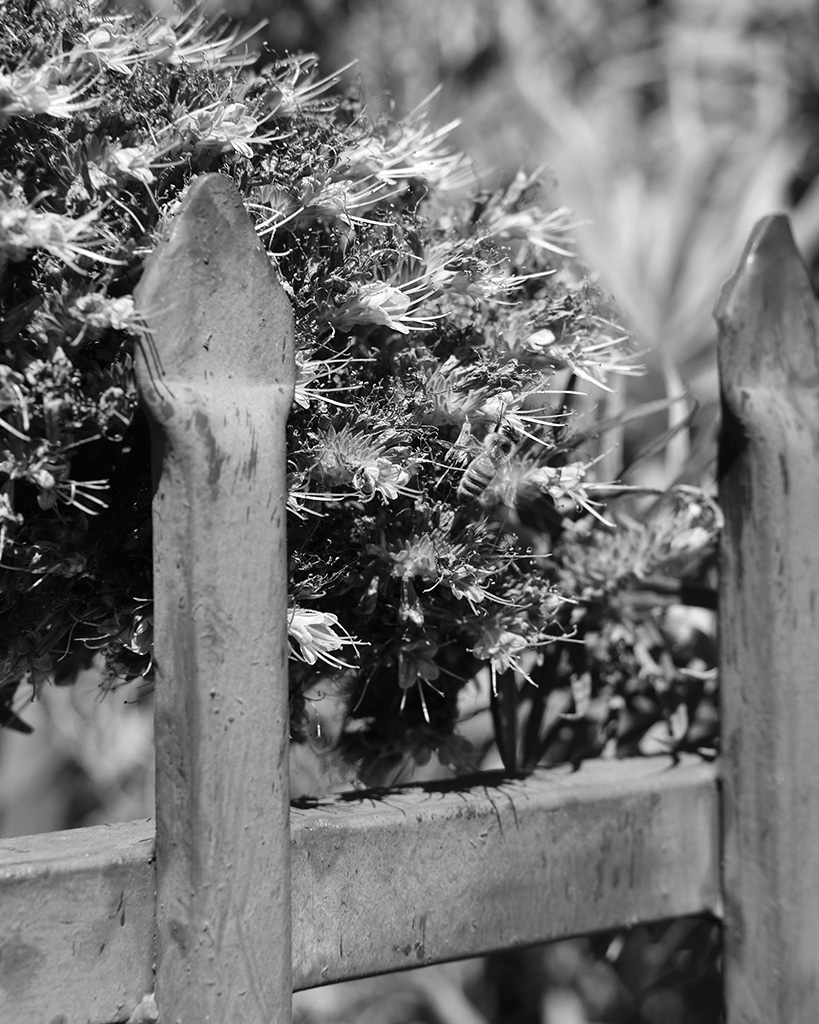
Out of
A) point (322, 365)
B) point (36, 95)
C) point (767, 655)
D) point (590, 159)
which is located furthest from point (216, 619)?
point (590, 159)

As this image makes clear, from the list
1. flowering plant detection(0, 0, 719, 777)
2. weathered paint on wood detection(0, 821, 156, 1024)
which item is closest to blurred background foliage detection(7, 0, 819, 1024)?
flowering plant detection(0, 0, 719, 777)

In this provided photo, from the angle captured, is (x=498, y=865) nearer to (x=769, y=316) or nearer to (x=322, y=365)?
(x=322, y=365)

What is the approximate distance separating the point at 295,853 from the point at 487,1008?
2.33m

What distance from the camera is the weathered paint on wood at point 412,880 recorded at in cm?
75

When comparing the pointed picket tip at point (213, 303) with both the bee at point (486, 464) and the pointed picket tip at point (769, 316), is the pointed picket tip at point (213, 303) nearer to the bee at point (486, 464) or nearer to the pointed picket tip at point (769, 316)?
the bee at point (486, 464)

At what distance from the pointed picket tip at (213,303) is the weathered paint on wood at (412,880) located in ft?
1.17

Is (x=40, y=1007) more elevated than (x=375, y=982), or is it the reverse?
(x=40, y=1007)

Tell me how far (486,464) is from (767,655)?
1.42 ft

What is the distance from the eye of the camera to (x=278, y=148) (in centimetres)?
88

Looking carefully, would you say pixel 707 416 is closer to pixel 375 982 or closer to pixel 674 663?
pixel 674 663

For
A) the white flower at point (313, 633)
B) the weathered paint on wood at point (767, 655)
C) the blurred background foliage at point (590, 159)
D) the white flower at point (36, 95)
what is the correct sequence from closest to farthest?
the white flower at point (36, 95)
the white flower at point (313, 633)
the weathered paint on wood at point (767, 655)
the blurred background foliage at point (590, 159)

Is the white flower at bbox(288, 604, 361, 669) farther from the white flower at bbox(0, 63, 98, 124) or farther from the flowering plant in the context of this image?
the white flower at bbox(0, 63, 98, 124)

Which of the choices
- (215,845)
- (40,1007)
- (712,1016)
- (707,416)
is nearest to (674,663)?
(707,416)

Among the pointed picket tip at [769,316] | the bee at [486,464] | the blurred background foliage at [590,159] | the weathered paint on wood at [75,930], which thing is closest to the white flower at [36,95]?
the bee at [486,464]
